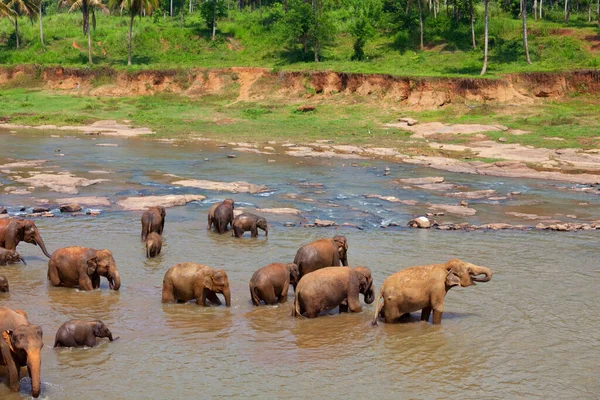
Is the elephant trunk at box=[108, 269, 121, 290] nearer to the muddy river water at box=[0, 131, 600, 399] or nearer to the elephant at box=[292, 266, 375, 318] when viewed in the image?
the muddy river water at box=[0, 131, 600, 399]

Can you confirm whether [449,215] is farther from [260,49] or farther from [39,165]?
[260,49]

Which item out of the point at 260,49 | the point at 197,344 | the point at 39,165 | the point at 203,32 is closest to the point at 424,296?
the point at 197,344

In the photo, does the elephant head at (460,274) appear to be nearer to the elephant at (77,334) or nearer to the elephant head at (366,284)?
the elephant head at (366,284)

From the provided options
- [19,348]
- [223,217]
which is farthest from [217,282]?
[223,217]

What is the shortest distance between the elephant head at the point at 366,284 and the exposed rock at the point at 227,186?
41.9 feet

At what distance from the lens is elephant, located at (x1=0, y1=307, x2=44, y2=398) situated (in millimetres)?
9242

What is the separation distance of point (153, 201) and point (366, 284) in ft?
38.0


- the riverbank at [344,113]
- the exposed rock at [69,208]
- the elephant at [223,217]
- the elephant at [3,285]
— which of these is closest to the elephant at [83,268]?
the elephant at [3,285]

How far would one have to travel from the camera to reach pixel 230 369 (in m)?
10.9

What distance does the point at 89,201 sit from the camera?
913 inches

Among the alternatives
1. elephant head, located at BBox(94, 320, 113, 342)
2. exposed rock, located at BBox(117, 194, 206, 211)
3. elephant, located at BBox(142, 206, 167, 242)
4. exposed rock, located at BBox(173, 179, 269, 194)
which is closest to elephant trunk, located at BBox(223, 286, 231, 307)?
elephant head, located at BBox(94, 320, 113, 342)

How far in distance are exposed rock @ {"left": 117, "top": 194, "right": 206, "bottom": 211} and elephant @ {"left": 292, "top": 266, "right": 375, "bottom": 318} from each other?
10.9m

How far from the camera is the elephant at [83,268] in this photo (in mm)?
14094

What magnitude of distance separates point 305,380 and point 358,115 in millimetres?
33323
